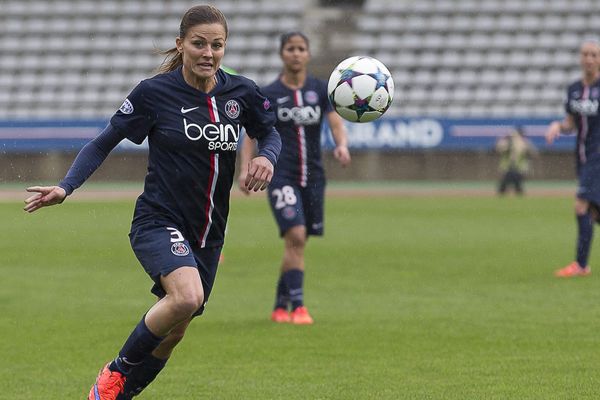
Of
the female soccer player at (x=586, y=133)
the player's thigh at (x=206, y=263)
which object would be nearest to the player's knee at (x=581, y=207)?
the female soccer player at (x=586, y=133)

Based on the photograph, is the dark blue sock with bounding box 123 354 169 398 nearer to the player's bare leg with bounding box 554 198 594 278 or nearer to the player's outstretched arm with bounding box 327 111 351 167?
the player's outstretched arm with bounding box 327 111 351 167

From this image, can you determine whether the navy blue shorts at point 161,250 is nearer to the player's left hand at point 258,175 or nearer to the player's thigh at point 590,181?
the player's left hand at point 258,175

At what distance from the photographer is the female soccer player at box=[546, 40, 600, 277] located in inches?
485

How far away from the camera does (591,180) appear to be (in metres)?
12.4

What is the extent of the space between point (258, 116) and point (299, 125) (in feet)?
11.6

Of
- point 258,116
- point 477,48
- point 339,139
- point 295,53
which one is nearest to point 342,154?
point 339,139

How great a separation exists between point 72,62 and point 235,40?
197 inches

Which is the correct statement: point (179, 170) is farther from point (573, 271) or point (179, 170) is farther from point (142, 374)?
point (573, 271)

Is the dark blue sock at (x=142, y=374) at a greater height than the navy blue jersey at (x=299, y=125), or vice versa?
the navy blue jersey at (x=299, y=125)

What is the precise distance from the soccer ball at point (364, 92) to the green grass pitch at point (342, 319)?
1572 millimetres

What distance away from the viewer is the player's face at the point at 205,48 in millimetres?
5730

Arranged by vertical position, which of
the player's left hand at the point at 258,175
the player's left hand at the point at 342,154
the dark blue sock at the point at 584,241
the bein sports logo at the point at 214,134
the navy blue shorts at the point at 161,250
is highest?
the bein sports logo at the point at 214,134

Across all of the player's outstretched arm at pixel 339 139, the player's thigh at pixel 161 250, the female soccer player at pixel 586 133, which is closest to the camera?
the player's thigh at pixel 161 250

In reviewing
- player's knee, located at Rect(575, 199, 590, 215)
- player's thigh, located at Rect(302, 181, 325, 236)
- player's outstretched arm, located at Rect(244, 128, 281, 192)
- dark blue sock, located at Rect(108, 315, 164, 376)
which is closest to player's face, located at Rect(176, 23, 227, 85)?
player's outstretched arm, located at Rect(244, 128, 281, 192)
